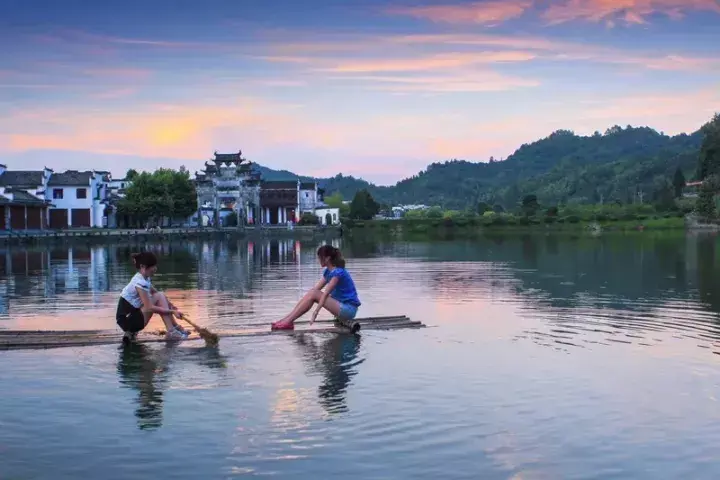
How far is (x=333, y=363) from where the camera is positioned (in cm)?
1245

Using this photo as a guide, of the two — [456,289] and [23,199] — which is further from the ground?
[23,199]

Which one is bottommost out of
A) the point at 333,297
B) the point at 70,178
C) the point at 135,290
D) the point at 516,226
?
the point at 333,297

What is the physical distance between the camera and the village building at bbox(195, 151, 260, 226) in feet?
328

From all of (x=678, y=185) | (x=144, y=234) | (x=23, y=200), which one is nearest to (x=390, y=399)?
(x=144, y=234)

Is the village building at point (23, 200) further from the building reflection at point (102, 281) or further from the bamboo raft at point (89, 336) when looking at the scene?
the bamboo raft at point (89, 336)

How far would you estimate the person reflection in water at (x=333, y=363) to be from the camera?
1038cm

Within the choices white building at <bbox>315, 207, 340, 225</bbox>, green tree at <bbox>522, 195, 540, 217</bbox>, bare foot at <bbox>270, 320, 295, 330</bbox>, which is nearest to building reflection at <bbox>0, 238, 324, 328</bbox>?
bare foot at <bbox>270, 320, 295, 330</bbox>

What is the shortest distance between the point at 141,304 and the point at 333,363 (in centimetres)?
334

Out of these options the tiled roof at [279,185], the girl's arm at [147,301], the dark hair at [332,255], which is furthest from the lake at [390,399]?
the tiled roof at [279,185]

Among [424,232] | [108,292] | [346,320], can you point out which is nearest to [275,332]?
[346,320]

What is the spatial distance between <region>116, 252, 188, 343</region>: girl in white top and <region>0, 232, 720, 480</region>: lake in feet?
1.27

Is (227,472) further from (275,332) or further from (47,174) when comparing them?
(47,174)

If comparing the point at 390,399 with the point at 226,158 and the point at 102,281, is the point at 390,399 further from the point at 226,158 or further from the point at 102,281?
the point at 226,158

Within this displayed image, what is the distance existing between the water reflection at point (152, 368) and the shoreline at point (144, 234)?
54.5 m
